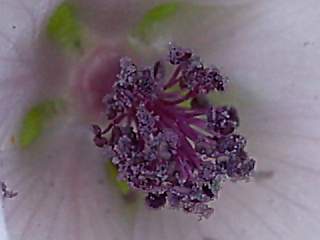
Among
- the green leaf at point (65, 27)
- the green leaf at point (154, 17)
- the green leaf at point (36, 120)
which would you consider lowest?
the green leaf at point (36, 120)

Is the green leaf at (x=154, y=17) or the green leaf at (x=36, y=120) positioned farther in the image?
the green leaf at (x=154, y=17)

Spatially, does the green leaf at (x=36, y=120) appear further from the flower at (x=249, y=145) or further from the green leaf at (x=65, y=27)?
the green leaf at (x=65, y=27)

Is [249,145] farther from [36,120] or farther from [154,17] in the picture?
[36,120]

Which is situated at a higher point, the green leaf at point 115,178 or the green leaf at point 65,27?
the green leaf at point 65,27

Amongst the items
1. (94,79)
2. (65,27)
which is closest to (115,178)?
(94,79)

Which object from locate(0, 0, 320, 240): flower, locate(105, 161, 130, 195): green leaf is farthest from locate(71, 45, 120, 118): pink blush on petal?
locate(105, 161, 130, 195): green leaf

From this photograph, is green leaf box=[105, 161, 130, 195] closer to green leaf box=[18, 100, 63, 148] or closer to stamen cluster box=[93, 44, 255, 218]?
stamen cluster box=[93, 44, 255, 218]

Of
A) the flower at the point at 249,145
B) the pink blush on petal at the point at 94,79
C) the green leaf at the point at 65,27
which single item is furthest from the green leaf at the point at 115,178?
the green leaf at the point at 65,27

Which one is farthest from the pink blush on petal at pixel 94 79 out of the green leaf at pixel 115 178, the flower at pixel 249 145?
the green leaf at pixel 115 178
